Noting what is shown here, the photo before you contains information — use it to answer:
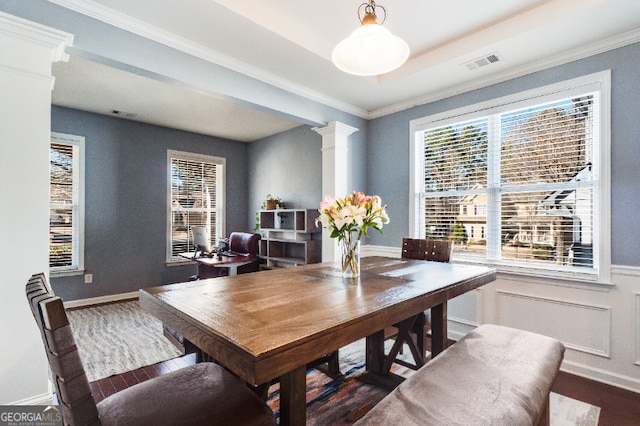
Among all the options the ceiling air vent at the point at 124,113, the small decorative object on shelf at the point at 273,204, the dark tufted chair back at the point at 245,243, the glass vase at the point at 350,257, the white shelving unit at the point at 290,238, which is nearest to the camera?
the glass vase at the point at 350,257

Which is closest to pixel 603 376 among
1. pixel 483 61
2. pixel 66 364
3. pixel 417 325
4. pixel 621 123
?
pixel 417 325

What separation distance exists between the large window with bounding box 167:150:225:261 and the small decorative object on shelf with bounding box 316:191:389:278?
4.34 m

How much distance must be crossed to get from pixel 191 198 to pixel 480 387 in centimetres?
542

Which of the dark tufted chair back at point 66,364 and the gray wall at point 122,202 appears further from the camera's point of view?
the gray wall at point 122,202

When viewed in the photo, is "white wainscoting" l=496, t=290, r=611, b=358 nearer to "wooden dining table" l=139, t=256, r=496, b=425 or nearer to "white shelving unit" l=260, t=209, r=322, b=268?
"wooden dining table" l=139, t=256, r=496, b=425

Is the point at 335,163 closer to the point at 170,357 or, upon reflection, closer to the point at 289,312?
the point at 170,357

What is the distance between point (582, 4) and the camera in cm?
210

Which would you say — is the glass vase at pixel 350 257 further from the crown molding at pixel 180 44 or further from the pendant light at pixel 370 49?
the crown molding at pixel 180 44

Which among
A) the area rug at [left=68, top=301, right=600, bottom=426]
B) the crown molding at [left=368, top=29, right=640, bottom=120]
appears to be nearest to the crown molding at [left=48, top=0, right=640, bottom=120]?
the crown molding at [left=368, top=29, right=640, bottom=120]

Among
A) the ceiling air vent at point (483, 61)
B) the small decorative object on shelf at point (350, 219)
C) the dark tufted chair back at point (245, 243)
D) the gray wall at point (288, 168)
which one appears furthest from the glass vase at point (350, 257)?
the dark tufted chair back at point (245, 243)

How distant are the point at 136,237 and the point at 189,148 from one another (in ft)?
5.71

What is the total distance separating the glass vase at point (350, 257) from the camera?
6.35ft

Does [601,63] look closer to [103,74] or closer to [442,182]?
[442,182]

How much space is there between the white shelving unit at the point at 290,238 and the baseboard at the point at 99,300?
208 centimetres
